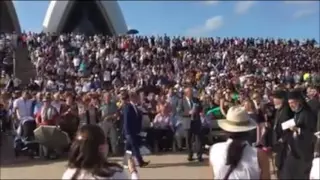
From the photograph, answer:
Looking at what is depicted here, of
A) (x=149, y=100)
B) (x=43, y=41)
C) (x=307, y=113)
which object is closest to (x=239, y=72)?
(x=43, y=41)

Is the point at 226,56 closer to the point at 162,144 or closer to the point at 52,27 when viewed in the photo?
the point at 162,144

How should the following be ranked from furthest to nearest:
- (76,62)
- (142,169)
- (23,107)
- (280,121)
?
1. (76,62)
2. (23,107)
3. (142,169)
4. (280,121)

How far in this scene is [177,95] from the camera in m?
13.2

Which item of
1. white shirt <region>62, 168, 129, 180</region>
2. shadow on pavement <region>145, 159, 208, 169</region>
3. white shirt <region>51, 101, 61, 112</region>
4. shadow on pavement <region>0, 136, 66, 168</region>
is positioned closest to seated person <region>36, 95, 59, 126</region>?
white shirt <region>51, 101, 61, 112</region>

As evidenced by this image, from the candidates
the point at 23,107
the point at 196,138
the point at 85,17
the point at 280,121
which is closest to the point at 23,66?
the point at 23,107

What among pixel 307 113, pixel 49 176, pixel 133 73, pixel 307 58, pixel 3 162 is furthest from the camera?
pixel 307 58

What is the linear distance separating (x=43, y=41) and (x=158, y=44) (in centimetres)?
572

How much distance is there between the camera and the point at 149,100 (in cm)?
1455

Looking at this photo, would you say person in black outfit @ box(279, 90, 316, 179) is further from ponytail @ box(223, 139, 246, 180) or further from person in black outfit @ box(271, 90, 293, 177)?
ponytail @ box(223, 139, 246, 180)

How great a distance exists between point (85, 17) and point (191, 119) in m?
42.1

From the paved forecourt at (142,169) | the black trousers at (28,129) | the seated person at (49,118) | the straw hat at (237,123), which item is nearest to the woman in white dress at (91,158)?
the straw hat at (237,123)

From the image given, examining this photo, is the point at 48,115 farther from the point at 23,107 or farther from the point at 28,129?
the point at 23,107

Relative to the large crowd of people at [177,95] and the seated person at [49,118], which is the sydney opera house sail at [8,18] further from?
the seated person at [49,118]

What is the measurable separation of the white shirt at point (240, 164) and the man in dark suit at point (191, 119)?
7.02 meters
